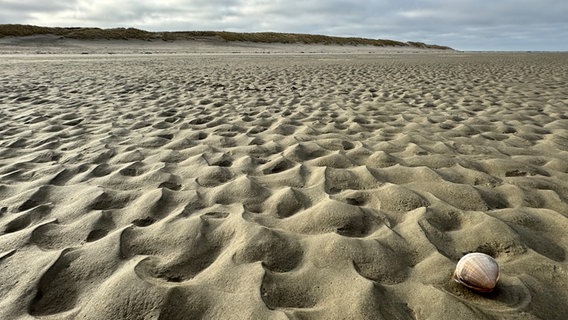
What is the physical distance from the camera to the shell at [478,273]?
1560 mm

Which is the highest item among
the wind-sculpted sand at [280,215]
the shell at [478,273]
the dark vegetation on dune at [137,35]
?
the dark vegetation on dune at [137,35]

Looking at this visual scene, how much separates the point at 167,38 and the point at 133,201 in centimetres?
3819

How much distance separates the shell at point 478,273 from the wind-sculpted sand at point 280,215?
53mm

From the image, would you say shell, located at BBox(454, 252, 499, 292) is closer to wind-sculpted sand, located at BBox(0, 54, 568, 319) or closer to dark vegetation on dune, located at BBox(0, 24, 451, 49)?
wind-sculpted sand, located at BBox(0, 54, 568, 319)

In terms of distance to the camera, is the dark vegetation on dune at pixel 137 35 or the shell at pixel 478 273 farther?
the dark vegetation on dune at pixel 137 35

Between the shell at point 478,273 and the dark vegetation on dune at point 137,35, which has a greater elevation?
the dark vegetation on dune at point 137,35

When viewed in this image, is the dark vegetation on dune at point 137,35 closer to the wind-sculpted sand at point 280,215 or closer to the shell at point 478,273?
the wind-sculpted sand at point 280,215

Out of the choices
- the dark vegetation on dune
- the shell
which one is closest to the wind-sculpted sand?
the shell

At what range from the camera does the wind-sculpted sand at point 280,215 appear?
1595 mm

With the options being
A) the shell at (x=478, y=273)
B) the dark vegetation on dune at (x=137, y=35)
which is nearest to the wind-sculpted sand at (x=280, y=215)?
the shell at (x=478, y=273)

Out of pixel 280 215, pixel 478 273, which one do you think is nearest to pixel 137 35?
pixel 280 215

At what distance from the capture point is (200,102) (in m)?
6.11

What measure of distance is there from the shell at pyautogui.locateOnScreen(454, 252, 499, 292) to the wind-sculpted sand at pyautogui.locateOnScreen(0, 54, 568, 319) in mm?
53

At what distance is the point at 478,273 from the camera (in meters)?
1.58
